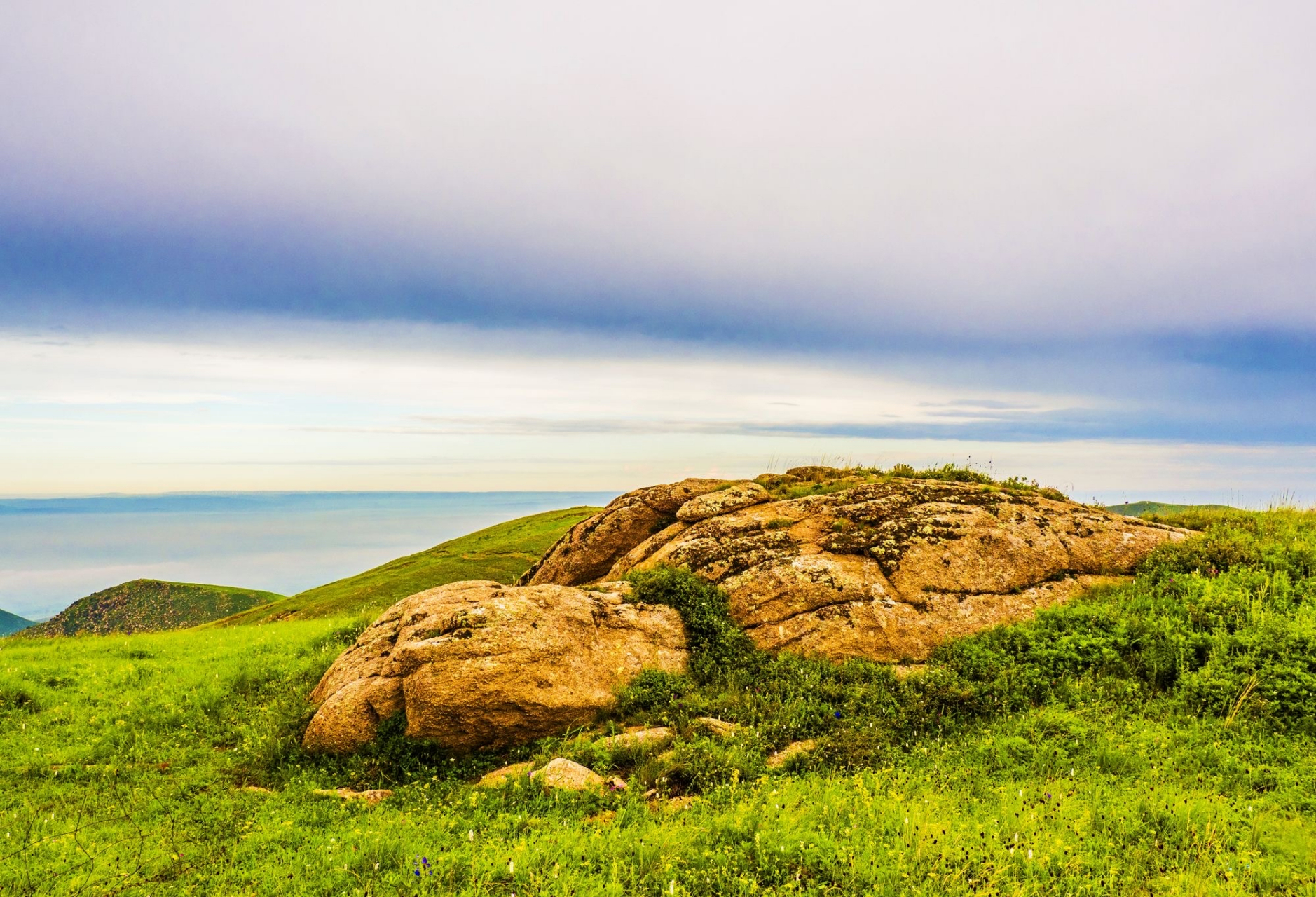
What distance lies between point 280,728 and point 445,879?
8640mm

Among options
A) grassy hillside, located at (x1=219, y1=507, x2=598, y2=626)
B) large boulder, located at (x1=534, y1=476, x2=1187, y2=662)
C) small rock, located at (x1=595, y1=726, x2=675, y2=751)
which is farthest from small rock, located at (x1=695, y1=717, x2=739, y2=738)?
grassy hillside, located at (x1=219, y1=507, x2=598, y2=626)

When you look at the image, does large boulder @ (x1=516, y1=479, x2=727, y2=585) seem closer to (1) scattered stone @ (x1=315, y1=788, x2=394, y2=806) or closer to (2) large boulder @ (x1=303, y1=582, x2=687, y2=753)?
(2) large boulder @ (x1=303, y1=582, x2=687, y2=753)

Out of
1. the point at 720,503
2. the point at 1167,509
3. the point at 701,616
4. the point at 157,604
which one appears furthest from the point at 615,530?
the point at 157,604

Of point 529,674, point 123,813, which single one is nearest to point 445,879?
point 529,674

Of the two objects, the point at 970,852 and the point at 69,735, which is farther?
the point at 69,735

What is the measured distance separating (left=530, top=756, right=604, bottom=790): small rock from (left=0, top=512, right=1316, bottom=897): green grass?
11.0 inches

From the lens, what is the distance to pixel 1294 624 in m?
13.6

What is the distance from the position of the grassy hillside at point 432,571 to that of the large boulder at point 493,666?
26.9 m

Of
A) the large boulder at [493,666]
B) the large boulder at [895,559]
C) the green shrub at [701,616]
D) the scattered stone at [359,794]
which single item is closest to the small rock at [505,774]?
the large boulder at [493,666]

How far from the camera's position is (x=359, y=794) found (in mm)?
11727

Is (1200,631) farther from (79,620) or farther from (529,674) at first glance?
(79,620)

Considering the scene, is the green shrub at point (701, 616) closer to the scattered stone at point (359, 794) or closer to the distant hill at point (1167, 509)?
the scattered stone at point (359, 794)

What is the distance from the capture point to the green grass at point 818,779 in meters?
8.24

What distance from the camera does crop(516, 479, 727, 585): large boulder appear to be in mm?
23156
